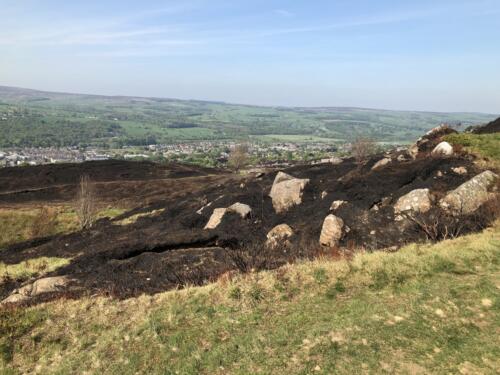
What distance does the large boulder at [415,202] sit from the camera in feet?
60.6

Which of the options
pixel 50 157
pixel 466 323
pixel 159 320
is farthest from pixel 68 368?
pixel 50 157

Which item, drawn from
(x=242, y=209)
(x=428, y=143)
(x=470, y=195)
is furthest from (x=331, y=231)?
(x=428, y=143)

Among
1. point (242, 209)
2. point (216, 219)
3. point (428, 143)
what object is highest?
point (428, 143)

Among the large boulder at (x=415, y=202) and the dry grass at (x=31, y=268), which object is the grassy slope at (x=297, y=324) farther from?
the dry grass at (x=31, y=268)

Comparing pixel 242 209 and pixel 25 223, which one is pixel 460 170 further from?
pixel 25 223

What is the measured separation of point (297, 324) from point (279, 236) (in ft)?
33.8

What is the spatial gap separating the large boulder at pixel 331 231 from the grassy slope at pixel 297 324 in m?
4.30

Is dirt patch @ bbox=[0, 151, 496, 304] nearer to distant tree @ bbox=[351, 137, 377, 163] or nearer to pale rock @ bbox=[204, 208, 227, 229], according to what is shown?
pale rock @ bbox=[204, 208, 227, 229]

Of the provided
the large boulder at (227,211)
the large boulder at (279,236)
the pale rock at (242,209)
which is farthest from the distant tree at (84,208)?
the large boulder at (279,236)

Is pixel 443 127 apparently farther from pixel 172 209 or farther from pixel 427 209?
pixel 172 209

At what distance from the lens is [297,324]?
9.74 meters

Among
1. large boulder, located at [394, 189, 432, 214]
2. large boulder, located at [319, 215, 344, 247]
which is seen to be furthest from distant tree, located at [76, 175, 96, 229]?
large boulder, located at [394, 189, 432, 214]

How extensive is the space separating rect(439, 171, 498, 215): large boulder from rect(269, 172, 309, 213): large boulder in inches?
366

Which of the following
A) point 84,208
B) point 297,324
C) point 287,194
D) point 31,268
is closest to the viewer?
point 297,324
